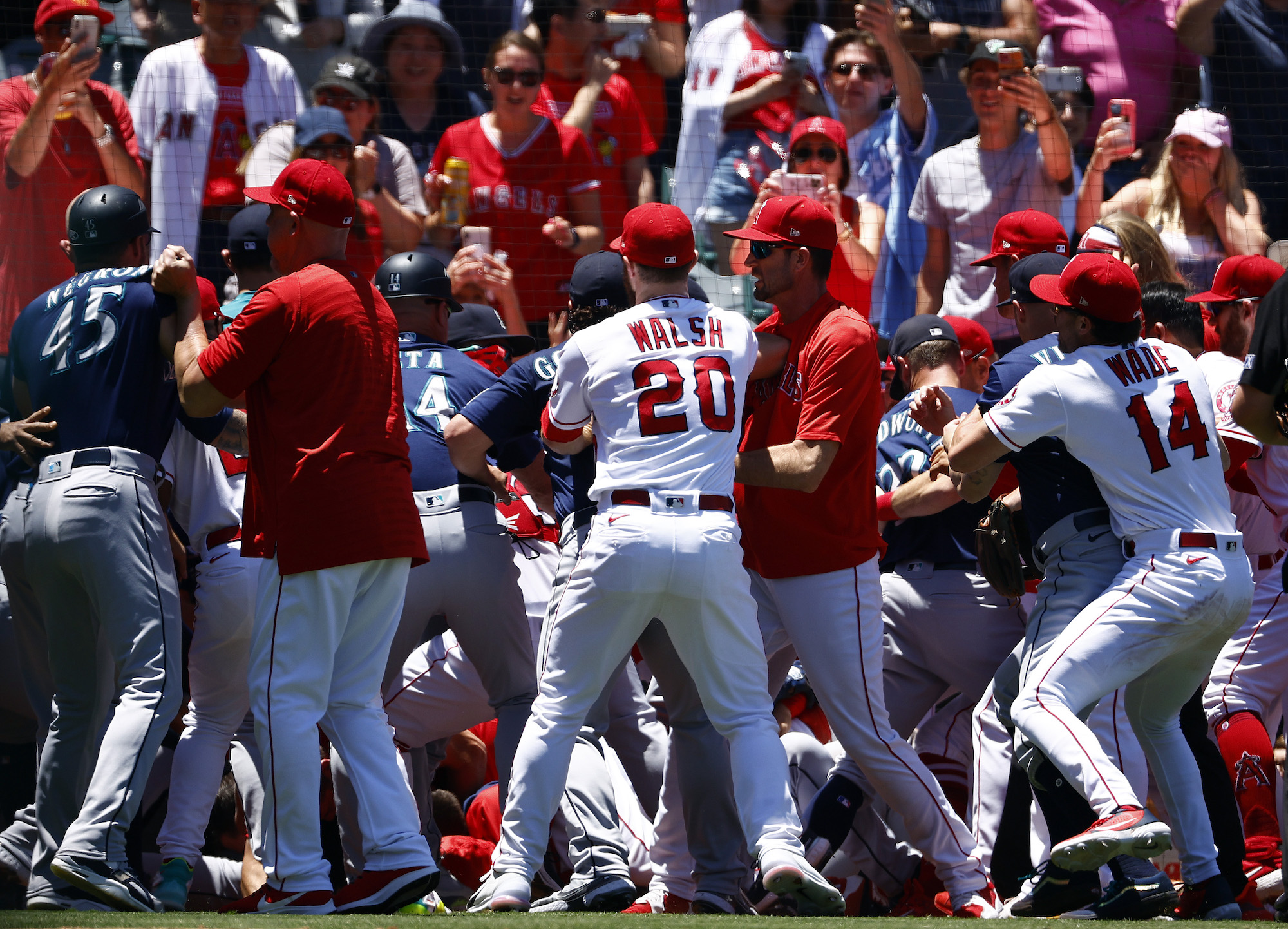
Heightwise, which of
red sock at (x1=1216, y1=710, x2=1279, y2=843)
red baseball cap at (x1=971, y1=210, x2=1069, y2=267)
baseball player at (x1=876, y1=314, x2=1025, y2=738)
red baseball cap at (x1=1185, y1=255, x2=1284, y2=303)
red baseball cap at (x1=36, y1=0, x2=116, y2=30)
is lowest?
red sock at (x1=1216, y1=710, x2=1279, y2=843)

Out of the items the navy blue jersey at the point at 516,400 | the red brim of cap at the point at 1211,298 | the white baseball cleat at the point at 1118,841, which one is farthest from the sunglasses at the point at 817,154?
the white baseball cleat at the point at 1118,841

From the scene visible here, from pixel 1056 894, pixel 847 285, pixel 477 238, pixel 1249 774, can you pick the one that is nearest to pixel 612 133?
pixel 477 238

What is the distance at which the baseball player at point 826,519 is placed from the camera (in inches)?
169

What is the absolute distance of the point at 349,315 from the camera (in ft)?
13.1

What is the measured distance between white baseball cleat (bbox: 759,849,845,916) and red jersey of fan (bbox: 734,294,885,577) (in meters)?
0.95

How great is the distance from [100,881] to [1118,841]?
2.60 meters

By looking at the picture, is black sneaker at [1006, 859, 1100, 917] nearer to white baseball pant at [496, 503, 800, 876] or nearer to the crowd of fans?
white baseball pant at [496, 503, 800, 876]

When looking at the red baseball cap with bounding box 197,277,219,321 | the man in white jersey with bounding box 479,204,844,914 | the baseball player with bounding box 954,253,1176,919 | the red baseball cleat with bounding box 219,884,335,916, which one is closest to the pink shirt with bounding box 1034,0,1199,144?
the baseball player with bounding box 954,253,1176,919

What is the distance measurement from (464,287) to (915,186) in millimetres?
2577

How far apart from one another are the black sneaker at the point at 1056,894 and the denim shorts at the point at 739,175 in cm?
459

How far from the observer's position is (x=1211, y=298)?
17.9 feet

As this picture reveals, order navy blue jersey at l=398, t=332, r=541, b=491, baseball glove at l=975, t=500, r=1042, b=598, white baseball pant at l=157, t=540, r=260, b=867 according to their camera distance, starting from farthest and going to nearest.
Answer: navy blue jersey at l=398, t=332, r=541, b=491, white baseball pant at l=157, t=540, r=260, b=867, baseball glove at l=975, t=500, r=1042, b=598

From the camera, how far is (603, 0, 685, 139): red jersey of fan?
27.9ft

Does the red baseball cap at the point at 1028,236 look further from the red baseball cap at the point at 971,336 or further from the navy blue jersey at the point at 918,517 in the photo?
the navy blue jersey at the point at 918,517
